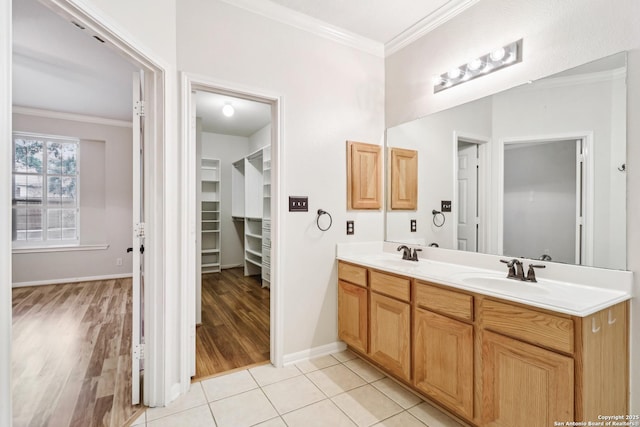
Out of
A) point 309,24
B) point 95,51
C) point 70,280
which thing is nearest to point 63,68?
point 95,51

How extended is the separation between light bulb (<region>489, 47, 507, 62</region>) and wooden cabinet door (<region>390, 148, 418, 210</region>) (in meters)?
0.86

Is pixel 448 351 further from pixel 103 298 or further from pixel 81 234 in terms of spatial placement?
pixel 81 234

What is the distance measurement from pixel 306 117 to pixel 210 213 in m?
4.00

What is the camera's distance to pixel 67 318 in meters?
3.38

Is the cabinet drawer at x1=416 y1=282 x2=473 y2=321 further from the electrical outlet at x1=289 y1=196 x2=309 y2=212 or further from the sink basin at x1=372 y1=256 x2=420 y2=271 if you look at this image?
the electrical outlet at x1=289 y1=196 x2=309 y2=212

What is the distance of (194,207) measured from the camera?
6.91 feet

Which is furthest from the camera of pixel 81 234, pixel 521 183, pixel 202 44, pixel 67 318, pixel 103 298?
pixel 81 234

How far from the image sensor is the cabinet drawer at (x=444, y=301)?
1599mm

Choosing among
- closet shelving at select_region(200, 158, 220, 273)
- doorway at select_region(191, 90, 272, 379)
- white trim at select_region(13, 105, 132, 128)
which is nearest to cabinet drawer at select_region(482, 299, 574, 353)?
doorway at select_region(191, 90, 272, 379)

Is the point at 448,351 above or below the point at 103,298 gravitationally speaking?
above

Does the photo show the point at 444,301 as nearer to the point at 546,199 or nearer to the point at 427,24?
the point at 546,199

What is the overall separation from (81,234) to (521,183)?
6287 mm

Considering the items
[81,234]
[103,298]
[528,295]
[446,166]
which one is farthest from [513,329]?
[81,234]

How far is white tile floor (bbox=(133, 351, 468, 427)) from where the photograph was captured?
68.9 inches
